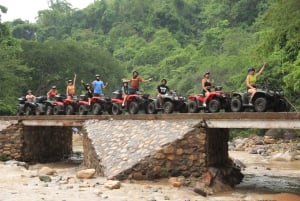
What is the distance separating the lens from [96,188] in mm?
11719

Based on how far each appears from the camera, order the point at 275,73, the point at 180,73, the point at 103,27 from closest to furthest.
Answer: the point at 275,73 < the point at 180,73 < the point at 103,27

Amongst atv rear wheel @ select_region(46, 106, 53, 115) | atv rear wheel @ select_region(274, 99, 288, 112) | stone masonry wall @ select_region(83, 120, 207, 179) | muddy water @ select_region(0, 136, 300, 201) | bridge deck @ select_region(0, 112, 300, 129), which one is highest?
atv rear wheel @ select_region(274, 99, 288, 112)

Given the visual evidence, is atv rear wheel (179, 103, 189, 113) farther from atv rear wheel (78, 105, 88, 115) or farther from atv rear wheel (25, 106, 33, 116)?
atv rear wheel (25, 106, 33, 116)

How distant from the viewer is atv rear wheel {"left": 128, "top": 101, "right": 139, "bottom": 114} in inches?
625

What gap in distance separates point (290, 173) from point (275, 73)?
13.0 m

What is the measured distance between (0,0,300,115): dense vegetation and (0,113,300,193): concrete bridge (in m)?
5.69

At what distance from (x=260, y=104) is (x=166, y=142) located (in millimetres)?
2640

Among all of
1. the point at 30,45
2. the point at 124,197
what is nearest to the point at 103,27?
the point at 30,45

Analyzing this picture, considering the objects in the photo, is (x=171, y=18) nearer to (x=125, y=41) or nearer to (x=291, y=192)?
(x=125, y=41)

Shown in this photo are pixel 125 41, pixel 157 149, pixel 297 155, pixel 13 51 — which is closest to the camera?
pixel 157 149

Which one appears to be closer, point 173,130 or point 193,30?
point 173,130

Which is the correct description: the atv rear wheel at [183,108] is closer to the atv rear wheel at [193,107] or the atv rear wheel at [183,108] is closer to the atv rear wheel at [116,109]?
the atv rear wheel at [193,107]

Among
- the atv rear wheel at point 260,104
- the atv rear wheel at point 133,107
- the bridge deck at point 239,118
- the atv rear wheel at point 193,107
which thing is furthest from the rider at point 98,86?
the atv rear wheel at point 260,104

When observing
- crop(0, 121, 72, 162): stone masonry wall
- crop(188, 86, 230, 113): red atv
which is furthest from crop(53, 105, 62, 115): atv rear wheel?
crop(188, 86, 230, 113): red atv
